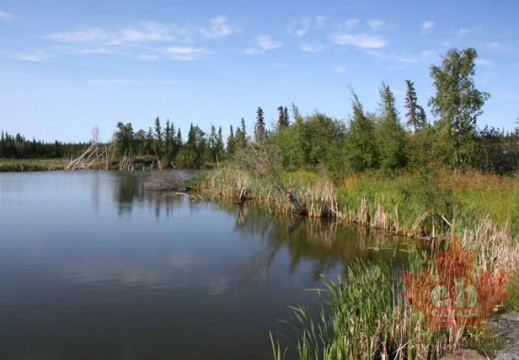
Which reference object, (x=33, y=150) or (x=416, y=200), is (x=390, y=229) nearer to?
(x=416, y=200)

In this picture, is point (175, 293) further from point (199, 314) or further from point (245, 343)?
point (245, 343)

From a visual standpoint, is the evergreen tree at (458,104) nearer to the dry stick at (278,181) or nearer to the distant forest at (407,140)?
the distant forest at (407,140)

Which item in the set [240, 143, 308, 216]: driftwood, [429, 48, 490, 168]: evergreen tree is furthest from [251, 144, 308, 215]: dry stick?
[429, 48, 490, 168]: evergreen tree

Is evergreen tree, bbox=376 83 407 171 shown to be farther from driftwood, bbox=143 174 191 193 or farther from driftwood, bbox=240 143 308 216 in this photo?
driftwood, bbox=143 174 191 193

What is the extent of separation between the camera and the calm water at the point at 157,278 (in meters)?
6.26

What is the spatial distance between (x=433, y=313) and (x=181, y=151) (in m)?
64.7

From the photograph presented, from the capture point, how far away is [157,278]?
30.5 ft

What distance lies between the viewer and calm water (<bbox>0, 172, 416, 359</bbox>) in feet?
20.5

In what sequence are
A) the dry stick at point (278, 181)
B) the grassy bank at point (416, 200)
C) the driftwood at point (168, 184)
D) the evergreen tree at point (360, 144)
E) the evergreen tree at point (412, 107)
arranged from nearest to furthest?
the grassy bank at point (416, 200) < the dry stick at point (278, 181) < the evergreen tree at point (360, 144) < the driftwood at point (168, 184) < the evergreen tree at point (412, 107)

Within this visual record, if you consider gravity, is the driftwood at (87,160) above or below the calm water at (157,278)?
above

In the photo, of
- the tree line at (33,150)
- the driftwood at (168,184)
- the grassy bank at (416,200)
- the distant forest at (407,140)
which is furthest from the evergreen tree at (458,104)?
the tree line at (33,150)

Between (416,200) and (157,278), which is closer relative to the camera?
(157,278)

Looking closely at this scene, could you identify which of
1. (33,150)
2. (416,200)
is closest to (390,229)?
(416,200)

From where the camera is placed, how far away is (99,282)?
8922mm
